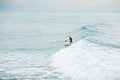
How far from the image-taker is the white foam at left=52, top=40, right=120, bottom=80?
21141mm

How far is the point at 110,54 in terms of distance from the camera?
27672 millimetres

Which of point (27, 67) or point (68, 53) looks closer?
point (27, 67)

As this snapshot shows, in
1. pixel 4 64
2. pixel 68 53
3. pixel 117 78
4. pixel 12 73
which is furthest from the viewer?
pixel 68 53

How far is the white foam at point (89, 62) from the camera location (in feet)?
69.4

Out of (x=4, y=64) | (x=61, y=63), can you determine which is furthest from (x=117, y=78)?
(x=4, y=64)

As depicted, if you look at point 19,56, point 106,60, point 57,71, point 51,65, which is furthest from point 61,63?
point 19,56

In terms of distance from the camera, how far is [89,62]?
2467 cm

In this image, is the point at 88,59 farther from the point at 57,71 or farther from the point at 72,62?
the point at 57,71

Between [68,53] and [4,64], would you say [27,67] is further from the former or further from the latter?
[68,53]

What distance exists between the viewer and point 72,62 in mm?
25406

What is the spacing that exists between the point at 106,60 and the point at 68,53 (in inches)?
241

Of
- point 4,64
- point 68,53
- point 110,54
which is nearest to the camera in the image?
point 4,64

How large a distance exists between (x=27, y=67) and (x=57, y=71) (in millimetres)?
3421

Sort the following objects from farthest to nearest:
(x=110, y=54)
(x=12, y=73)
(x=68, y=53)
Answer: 1. (x=68, y=53)
2. (x=110, y=54)
3. (x=12, y=73)
